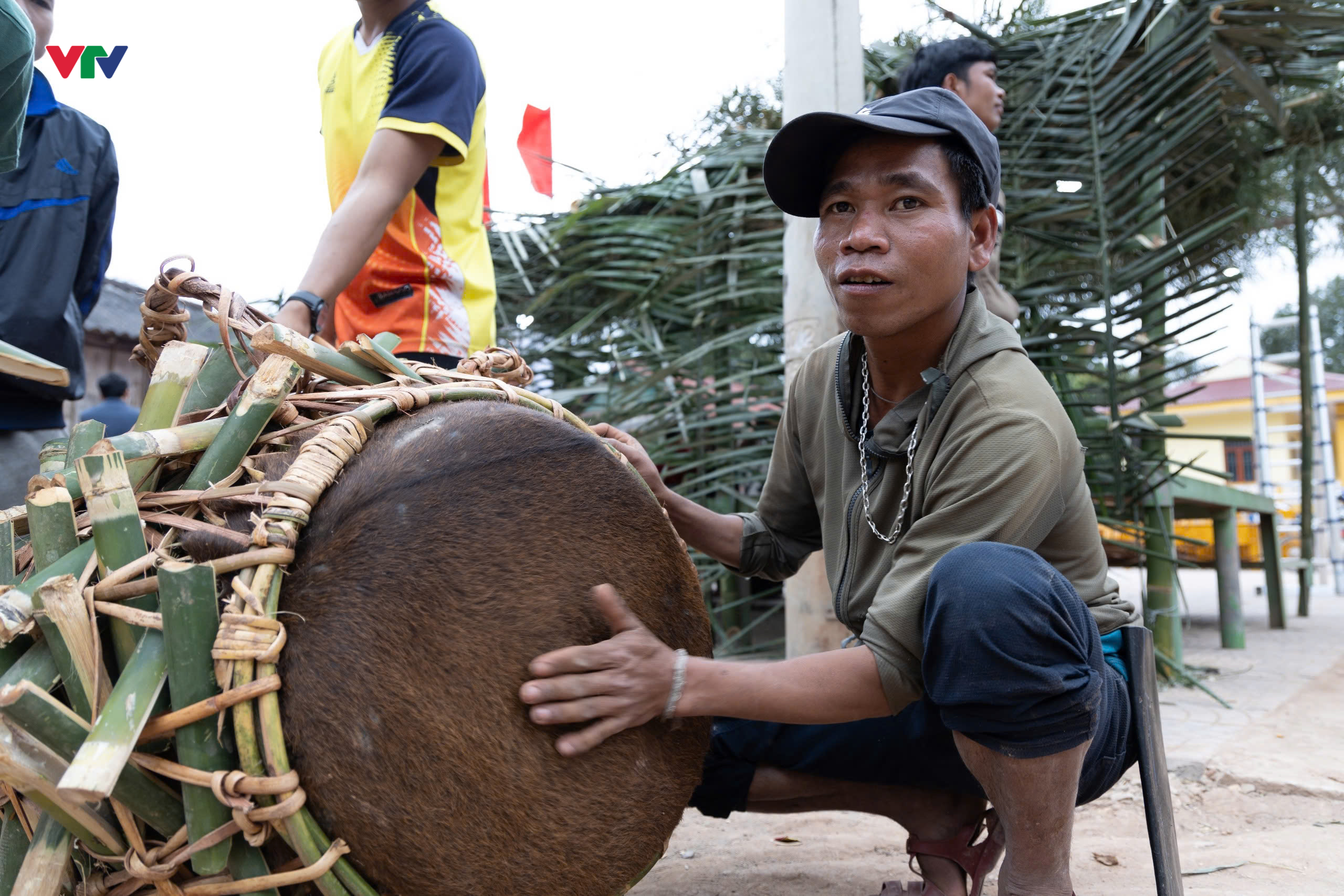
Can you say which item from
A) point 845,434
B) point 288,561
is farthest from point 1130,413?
point 288,561

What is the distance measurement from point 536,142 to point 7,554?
374cm

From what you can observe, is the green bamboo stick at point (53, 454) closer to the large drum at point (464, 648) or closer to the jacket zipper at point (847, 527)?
the large drum at point (464, 648)

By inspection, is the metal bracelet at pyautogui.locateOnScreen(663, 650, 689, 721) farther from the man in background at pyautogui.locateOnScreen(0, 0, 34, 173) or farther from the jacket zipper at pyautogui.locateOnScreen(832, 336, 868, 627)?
the man in background at pyautogui.locateOnScreen(0, 0, 34, 173)

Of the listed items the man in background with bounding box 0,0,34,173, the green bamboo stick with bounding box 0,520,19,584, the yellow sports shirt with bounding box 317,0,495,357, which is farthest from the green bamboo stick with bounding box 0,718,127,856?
the yellow sports shirt with bounding box 317,0,495,357

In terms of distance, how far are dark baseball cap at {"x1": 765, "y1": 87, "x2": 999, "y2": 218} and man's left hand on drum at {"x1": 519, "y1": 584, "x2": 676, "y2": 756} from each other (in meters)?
0.76

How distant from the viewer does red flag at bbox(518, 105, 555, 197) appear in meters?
4.52

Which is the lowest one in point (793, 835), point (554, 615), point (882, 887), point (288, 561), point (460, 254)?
point (793, 835)

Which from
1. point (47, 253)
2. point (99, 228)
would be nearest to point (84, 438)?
point (47, 253)

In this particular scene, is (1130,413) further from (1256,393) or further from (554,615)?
(1256,393)

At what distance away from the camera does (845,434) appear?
1.64 m

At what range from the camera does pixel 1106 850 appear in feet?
6.69

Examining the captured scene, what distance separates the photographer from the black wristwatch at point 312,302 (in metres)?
1.70

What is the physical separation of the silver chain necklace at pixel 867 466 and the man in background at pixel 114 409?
358 centimetres

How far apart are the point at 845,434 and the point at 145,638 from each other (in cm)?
105
